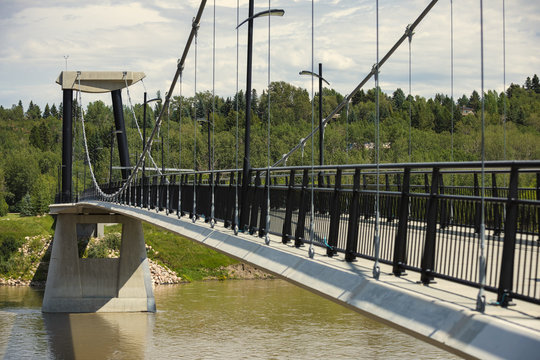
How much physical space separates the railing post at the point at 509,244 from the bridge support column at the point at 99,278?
104 ft

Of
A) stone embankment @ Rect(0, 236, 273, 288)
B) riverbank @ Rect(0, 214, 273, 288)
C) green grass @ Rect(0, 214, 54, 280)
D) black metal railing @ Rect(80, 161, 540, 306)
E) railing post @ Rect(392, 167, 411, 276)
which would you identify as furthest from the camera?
green grass @ Rect(0, 214, 54, 280)

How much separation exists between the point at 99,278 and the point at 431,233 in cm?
3162

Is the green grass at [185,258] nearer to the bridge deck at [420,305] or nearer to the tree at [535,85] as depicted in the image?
the tree at [535,85]

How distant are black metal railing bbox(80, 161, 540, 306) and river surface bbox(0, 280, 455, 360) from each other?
969cm

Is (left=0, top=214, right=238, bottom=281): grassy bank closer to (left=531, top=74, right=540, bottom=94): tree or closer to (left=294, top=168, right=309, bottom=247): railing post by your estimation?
(left=531, top=74, right=540, bottom=94): tree

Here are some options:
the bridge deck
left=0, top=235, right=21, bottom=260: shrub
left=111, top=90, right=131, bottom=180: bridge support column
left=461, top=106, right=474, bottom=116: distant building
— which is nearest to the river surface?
left=111, top=90, right=131, bottom=180: bridge support column

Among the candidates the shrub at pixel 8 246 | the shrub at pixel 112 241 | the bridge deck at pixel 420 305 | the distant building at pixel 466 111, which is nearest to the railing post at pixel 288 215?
the bridge deck at pixel 420 305

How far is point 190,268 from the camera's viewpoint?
2076 inches

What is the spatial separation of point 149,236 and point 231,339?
3001 centimetres

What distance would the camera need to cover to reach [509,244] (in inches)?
214

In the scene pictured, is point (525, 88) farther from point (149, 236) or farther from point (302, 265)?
point (149, 236)

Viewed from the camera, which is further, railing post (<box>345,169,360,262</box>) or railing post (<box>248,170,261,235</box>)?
railing post (<box>248,170,261,235</box>)

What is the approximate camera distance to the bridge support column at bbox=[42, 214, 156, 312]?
35.5 metres

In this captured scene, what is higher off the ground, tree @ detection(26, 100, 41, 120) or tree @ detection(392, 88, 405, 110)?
tree @ detection(26, 100, 41, 120)
